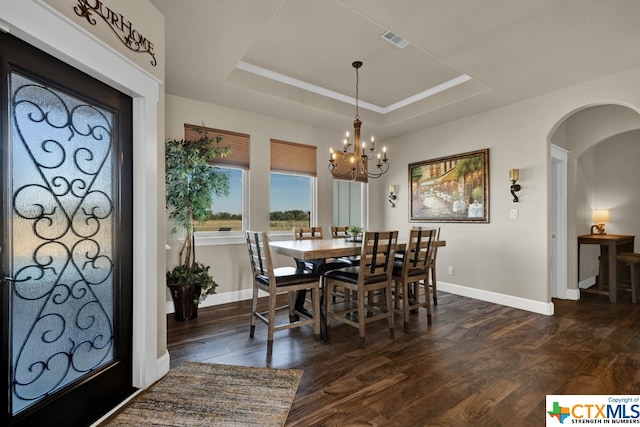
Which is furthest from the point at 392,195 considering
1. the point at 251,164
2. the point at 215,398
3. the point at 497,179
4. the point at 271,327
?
the point at 215,398

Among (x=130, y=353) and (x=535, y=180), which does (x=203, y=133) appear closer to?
(x=130, y=353)

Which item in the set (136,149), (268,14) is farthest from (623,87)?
(136,149)

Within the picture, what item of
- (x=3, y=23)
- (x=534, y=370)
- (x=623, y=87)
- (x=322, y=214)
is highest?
(x=623, y=87)

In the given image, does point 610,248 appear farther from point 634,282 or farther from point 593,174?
point 593,174

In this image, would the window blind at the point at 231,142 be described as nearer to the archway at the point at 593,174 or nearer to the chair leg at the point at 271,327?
the chair leg at the point at 271,327

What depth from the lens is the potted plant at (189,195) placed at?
324 centimetres

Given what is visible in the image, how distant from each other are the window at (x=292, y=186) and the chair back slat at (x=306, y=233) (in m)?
0.52

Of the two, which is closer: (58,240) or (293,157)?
(58,240)

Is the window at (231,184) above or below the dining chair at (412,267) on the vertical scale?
above

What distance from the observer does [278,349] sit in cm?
264

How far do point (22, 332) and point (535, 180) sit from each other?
4.70 metres

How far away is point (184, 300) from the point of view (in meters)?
3.31

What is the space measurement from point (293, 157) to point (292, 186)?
432 millimetres

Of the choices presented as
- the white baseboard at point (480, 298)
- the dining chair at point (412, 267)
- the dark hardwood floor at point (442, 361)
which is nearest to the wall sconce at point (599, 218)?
the white baseboard at point (480, 298)
